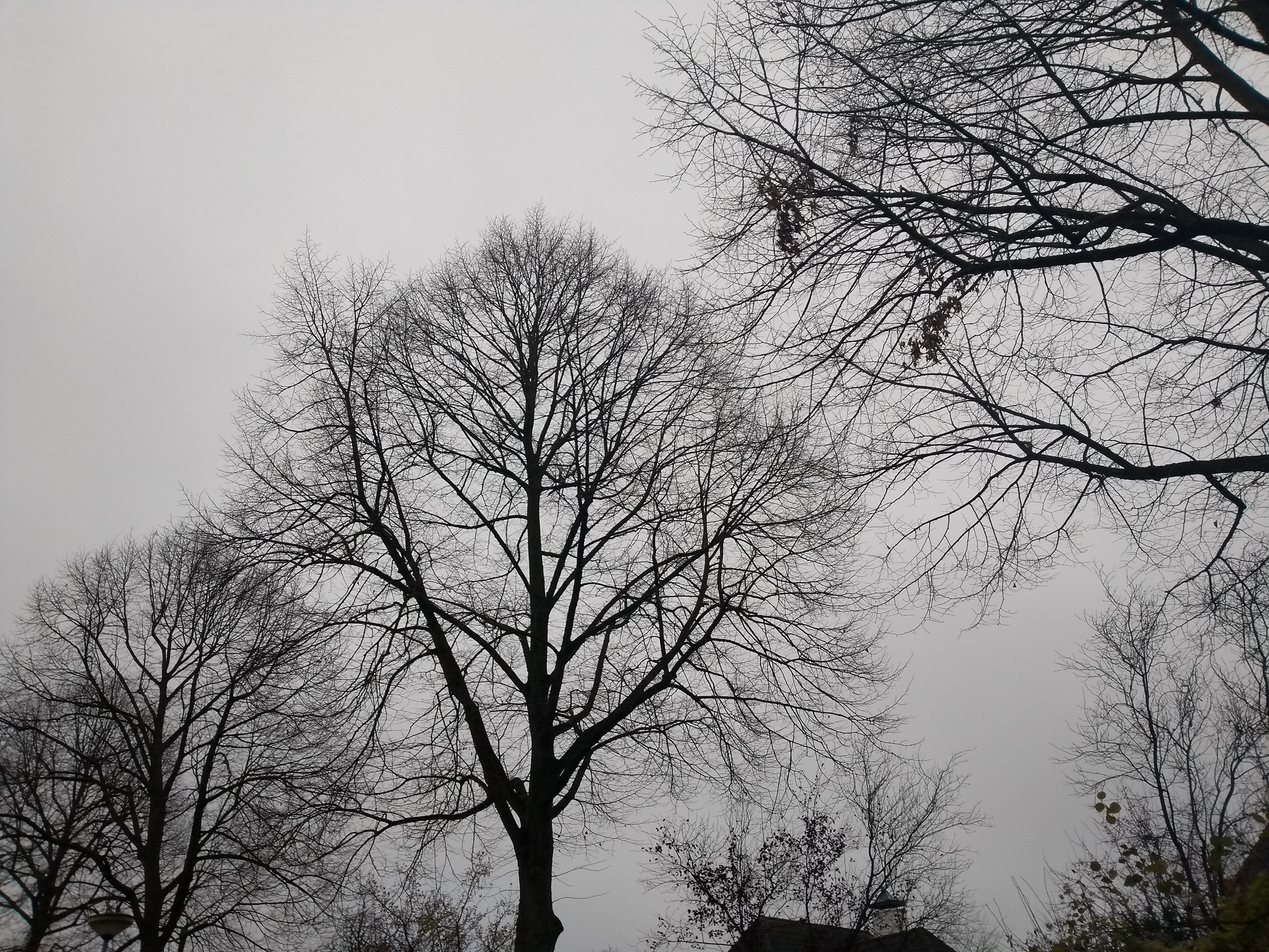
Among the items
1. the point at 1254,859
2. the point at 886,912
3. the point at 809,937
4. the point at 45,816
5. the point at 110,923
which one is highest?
the point at 45,816

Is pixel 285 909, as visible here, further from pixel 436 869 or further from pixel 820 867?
pixel 820 867

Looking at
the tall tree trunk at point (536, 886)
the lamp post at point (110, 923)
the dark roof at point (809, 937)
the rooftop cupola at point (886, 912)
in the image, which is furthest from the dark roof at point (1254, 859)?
the lamp post at point (110, 923)

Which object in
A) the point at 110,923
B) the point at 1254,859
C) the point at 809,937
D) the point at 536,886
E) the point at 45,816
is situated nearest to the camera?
the point at 1254,859

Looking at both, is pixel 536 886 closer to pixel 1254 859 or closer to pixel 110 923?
pixel 1254 859

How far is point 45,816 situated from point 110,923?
14.9 ft

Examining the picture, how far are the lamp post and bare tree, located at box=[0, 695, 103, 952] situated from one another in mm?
1803

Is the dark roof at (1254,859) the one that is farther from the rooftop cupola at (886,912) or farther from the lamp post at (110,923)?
the lamp post at (110,923)

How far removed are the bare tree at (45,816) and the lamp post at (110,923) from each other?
1803mm

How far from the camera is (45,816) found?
19484 millimetres

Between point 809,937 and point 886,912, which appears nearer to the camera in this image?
point 809,937

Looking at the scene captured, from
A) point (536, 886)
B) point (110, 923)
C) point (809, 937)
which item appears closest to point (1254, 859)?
point (536, 886)

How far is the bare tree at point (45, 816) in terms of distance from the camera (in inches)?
718

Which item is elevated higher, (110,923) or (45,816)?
(45,816)

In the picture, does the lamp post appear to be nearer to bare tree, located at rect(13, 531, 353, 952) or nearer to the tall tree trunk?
bare tree, located at rect(13, 531, 353, 952)
